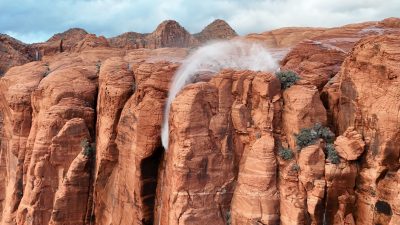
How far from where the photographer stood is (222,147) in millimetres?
19656

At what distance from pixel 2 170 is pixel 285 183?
1037 inches

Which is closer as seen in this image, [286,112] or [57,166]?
[286,112]

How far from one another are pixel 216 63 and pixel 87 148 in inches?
399

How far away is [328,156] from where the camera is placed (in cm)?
1722

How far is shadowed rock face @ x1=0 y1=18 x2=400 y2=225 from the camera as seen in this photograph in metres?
16.8

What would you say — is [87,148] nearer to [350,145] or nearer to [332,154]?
[332,154]

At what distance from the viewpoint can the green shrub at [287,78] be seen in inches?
765

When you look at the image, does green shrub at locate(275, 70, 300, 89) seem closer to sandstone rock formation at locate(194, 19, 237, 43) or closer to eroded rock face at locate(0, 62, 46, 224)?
eroded rock face at locate(0, 62, 46, 224)

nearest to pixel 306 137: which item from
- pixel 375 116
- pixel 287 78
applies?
pixel 375 116

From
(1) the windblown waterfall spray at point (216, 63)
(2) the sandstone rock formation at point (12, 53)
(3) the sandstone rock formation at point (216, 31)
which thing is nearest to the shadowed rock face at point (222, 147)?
(1) the windblown waterfall spray at point (216, 63)

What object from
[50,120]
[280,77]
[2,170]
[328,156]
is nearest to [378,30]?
[280,77]

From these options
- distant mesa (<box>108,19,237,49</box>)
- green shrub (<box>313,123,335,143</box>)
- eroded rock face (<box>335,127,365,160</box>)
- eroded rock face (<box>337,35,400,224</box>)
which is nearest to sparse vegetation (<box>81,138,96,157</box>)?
green shrub (<box>313,123,335,143</box>)

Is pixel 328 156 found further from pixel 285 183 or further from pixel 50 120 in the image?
pixel 50 120

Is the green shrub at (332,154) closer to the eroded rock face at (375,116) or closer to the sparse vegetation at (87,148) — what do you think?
the eroded rock face at (375,116)
